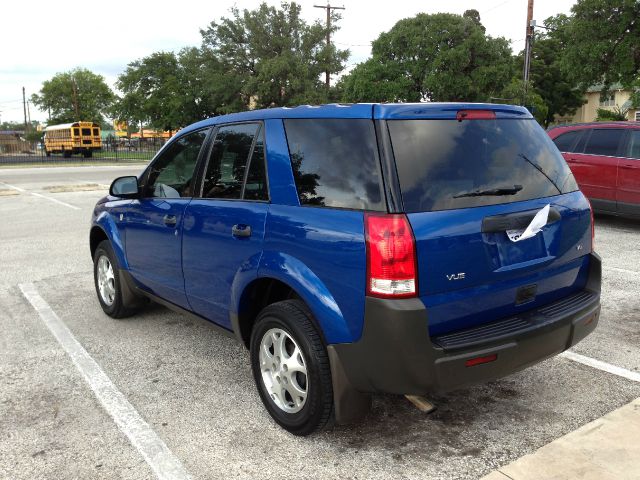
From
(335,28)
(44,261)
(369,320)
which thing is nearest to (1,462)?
(369,320)

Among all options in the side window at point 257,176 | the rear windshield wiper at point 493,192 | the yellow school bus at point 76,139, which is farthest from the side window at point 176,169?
the yellow school bus at point 76,139

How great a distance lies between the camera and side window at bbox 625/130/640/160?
28.2 feet

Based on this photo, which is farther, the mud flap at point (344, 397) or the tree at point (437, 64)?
the tree at point (437, 64)

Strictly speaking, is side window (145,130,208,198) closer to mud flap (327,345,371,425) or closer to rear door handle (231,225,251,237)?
rear door handle (231,225,251,237)

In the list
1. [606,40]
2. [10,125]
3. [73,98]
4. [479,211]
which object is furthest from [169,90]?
[10,125]

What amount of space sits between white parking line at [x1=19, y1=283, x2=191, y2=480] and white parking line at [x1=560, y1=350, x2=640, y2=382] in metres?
2.81

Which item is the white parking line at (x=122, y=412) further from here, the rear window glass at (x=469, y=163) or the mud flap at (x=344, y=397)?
the rear window glass at (x=469, y=163)

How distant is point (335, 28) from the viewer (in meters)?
49.7

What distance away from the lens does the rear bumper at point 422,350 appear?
2480 mm

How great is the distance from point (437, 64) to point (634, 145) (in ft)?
113

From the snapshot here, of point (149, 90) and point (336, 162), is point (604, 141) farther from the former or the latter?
point (149, 90)

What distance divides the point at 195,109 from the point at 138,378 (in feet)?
184

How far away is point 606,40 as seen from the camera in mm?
21906

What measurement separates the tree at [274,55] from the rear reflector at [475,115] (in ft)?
145
